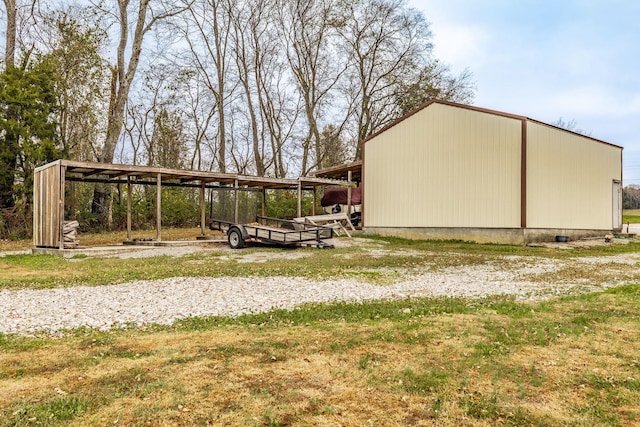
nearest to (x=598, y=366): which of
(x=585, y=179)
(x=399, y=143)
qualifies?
(x=399, y=143)

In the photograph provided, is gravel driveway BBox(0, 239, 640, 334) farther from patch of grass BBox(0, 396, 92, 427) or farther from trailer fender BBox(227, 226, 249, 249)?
trailer fender BBox(227, 226, 249, 249)

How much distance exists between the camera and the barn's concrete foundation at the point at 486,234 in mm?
14086

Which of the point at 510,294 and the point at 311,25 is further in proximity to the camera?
the point at 311,25

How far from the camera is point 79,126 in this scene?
752 inches

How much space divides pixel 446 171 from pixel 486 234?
2657 millimetres

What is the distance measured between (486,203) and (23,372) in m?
14.0

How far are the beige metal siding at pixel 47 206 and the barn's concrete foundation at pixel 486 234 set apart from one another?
446 inches

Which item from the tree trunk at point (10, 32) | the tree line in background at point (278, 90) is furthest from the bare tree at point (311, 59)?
the tree trunk at point (10, 32)

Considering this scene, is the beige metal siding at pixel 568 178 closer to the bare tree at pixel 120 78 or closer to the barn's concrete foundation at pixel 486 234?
the barn's concrete foundation at pixel 486 234

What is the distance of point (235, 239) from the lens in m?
13.4

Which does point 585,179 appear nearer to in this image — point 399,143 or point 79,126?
point 399,143

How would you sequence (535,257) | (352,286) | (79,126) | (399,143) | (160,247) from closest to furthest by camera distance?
(352,286)
(535,257)
(160,247)
(399,143)
(79,126)

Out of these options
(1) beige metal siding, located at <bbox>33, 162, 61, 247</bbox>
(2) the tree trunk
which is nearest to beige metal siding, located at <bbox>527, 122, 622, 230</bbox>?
(1) beige metal siding, located at <bbox>33, 162, 61, 247</bbox>

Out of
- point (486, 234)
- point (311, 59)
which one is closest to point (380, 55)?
point (311, 59)
